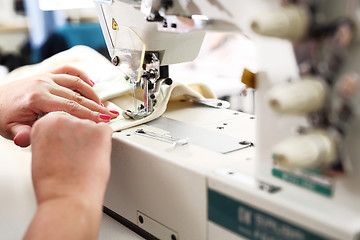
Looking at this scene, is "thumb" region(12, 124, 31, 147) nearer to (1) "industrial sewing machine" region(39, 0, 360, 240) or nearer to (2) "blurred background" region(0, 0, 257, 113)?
(1) "industrial sewing machine" region(39, 0, 360, 240)

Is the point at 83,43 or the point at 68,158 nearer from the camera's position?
the point at 68,158

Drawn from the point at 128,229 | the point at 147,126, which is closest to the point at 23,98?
the point at 147,126

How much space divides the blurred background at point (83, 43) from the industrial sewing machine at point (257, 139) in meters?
0.40

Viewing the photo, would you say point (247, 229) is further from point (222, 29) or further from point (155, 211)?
point (222, 29)

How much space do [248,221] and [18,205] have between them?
65 cm

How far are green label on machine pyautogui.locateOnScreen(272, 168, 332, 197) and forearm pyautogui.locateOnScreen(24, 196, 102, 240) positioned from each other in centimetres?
37

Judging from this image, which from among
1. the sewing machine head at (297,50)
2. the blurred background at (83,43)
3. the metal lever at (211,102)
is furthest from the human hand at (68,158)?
the blurred background at (83,43)

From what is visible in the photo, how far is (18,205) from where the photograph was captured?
1204 mm

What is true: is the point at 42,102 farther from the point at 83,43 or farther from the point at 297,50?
the point at 83,43

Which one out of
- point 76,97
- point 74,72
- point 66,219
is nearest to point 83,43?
point 74,72

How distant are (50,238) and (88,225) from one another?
83 mm

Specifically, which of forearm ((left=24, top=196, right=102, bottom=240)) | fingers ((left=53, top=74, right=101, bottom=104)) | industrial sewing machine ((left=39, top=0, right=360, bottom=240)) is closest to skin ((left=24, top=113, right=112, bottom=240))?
forearm ((left=24, top=196, right=102, bottom=240))

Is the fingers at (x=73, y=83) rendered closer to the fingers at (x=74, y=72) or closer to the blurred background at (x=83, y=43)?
the fingers at (x=74, y=72)

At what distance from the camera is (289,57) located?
81 centimetres
